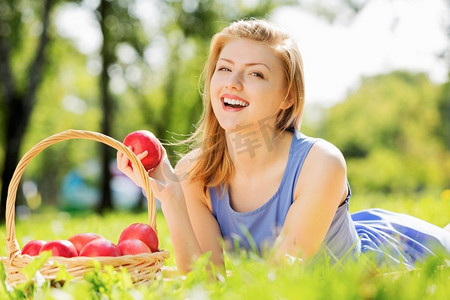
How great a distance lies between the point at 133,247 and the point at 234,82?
3.27 feet

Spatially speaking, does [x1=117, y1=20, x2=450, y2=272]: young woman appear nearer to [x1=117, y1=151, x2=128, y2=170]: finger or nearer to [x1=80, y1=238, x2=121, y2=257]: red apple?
[x1=117, y1=151, x2=128, y2=170]: finger

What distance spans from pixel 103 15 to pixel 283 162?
11585 mm

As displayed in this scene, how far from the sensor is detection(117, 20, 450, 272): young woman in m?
2.62

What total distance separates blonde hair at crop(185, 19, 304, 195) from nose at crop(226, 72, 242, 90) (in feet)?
0.91

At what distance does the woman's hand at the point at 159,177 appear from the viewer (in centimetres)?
273

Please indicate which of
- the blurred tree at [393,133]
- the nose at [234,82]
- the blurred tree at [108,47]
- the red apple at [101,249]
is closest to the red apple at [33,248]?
the red apple at [101,249]

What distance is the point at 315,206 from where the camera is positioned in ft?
8.39

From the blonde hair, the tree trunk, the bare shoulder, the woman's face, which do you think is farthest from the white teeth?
the tree trunk

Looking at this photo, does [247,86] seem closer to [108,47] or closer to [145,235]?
[145,235]

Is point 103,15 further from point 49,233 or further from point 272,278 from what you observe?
point 272,278

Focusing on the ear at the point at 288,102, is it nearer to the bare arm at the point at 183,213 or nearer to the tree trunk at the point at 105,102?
the bare arm at the point at 183,213

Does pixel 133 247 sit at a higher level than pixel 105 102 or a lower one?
higher

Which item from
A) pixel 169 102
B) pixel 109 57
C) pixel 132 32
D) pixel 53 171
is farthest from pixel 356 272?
pixel 53 171

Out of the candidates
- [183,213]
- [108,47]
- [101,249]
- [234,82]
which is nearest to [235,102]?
[234,82]
